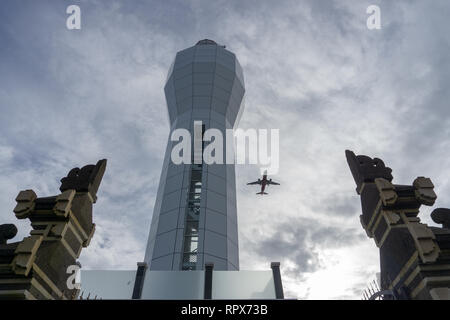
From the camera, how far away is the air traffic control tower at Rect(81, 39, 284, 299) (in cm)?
1759

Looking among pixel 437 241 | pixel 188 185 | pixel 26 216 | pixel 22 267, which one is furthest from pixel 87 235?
pixel 188 185

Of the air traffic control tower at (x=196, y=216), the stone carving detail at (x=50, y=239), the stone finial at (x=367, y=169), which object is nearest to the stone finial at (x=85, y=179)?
the stone carving detail at (x=50, y=239)

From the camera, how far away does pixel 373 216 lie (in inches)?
364

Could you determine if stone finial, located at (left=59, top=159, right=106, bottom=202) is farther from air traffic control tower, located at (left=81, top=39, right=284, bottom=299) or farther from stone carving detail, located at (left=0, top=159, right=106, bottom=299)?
air traffic control tower, located at (left=81, top=39, right=284, bottom=299)

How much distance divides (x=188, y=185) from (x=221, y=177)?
3298 mm

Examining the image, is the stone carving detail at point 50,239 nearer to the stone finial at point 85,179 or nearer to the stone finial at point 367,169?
the stone finial at point 85,179

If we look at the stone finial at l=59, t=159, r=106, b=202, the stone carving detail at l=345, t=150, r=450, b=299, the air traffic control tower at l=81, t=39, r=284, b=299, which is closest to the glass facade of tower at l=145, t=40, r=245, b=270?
the air traffic control tower at l=81, t=39, r=284, b=299

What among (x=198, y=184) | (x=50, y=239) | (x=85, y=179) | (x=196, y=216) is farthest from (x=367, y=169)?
(x=198, y=184)

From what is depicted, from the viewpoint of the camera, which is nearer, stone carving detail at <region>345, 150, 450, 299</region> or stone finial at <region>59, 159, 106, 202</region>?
stone carving detail at <region>345, 150, 450, 299</region>

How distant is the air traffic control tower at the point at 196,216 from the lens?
17594 millimetres

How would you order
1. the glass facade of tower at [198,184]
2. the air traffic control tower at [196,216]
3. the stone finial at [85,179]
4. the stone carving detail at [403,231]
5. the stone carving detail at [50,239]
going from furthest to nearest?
the glass facade of tower at [198,184]
the air traffic control tower at [196,216]
the stone finial at [85,179]
the stone carving detail at [403,231]
the stone carving detail at [50,239]

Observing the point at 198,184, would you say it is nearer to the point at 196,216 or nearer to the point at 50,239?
the point at 196,216

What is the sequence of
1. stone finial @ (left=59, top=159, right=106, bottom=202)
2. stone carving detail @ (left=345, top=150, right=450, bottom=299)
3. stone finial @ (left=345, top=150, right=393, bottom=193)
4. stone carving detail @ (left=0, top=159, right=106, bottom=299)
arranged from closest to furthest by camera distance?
stone carving detail @ (left=0, top=159, right=106, bottom=299) < stone carving detail @ (left=345, top=150, right=450, bottom=299) < stone finial @ (left=59, top=159, right=106, bottom=202) < stone finial @ (left=345, top=150, right=393, bottom=193)
